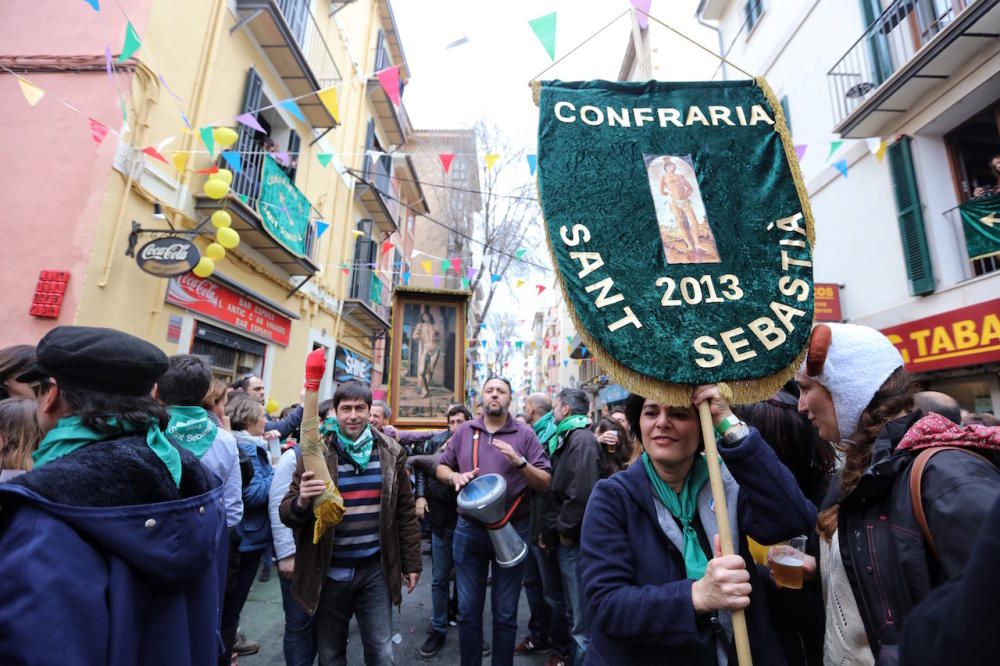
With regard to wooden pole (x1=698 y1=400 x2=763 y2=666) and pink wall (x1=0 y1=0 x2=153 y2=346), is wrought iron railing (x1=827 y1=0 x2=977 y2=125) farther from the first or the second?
pink wall (x1=0 y1=0 x2=153 y2=346)

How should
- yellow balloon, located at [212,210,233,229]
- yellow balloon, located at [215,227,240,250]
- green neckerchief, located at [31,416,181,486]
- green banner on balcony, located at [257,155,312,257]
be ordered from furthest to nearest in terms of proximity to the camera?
green banner on balcony, located at [257,155,312,257], yellow balloon, located at [212,210,233,229], yellow balloon, located at [215,227,240,250], green neckerchief, located at [31,416,181,486]

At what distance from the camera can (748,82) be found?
7.17 ft

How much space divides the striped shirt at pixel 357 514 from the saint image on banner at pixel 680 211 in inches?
87.0

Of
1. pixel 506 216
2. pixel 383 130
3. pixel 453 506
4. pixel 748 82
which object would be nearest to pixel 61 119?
pixel 453 506

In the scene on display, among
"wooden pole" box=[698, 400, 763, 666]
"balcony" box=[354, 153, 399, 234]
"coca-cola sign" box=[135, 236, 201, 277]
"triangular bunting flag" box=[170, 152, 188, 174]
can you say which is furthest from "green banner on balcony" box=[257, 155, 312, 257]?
"wooden pole" box=[698, 400, 763, 666]

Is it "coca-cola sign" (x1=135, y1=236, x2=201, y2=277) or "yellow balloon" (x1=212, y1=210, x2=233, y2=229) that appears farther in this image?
"yellow balloon" (x1=212, y1=210, x2=233, y2=229)

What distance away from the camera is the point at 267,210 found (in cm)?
806

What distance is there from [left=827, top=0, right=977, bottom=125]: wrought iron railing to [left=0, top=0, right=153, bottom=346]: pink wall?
35.2 feet

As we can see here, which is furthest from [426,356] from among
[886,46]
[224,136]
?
[886,46]

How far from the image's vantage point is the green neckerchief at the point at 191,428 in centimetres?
243

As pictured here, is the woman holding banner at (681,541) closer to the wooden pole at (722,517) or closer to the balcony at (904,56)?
the wooden pole at (722,517)

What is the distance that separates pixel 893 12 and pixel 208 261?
11.0 meters

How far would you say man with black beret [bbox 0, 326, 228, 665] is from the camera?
1.03m

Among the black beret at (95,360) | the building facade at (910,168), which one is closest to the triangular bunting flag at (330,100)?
the black beret at (95,360)
